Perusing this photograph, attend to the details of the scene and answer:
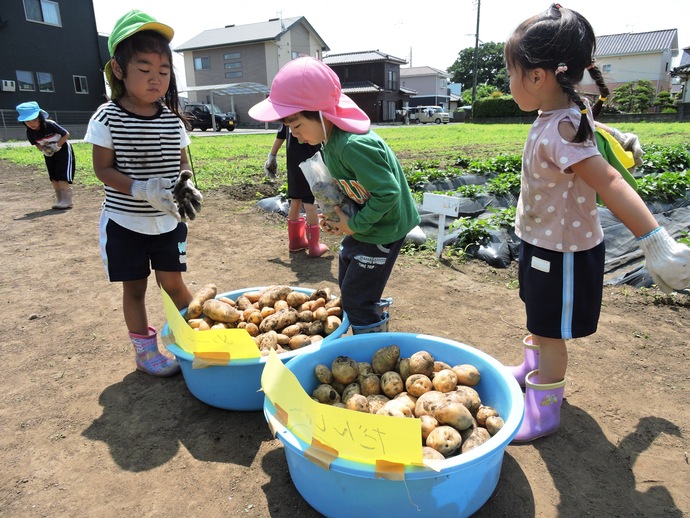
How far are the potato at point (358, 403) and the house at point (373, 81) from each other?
1533 inches

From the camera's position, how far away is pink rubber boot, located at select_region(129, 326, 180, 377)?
2356mm

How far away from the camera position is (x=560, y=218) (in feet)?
5.57

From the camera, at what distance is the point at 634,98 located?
92.2ft

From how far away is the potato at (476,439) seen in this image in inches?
59.7

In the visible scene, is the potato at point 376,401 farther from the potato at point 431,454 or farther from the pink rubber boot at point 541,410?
the pink rubber boot at point 541,410

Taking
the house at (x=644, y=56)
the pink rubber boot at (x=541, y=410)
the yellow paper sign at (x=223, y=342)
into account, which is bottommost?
the pink rubber boot at (x=541, y=410)

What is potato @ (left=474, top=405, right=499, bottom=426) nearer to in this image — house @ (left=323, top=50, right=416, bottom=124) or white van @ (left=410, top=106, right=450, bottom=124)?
house @ (left=323, top=50, right=416, bottom=124)

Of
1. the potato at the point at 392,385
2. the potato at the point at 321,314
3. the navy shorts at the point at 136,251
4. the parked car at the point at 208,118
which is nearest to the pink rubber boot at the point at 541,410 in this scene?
the potato at the point at 392,385

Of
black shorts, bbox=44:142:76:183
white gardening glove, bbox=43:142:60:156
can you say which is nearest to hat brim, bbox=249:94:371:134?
black shorts, bbox=44:142:76:183

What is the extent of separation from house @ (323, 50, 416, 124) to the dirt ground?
123 feet

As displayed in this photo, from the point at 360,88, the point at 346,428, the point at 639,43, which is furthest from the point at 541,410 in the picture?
the point at 639,43

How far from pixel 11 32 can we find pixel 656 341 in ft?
80.9

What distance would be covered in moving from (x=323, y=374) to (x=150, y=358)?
1000 millimetres

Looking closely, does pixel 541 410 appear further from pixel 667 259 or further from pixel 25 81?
pixel 25 81
